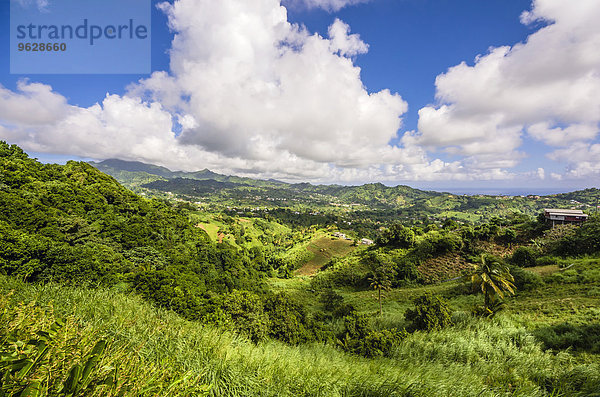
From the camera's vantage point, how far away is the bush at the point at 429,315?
16111 millimetres

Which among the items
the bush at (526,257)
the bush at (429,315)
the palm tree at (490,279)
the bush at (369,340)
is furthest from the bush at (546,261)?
the bush at (369,340)

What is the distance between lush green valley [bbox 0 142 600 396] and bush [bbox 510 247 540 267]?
0.69 feet

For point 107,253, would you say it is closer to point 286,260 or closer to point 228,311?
point 228,311

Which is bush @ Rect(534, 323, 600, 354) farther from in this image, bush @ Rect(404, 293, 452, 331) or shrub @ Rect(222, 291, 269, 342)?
shrub @ Rect(222, 291, 269, 342)

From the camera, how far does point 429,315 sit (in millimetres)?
16922

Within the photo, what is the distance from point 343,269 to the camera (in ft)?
211

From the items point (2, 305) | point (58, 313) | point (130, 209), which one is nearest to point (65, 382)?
point (2, 305)

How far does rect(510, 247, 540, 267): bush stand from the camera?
3831 centimetres

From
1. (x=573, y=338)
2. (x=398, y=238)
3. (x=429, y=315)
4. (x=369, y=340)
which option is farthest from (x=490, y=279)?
(x=398, y=238)

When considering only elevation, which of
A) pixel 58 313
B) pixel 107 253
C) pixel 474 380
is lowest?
pixel 107 253

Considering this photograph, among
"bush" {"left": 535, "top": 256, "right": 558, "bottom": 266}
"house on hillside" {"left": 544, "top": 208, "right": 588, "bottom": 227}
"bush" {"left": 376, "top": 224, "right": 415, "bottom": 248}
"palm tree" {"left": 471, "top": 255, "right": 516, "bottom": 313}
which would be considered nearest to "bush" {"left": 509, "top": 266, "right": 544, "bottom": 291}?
"palm tree" {"left": 471, "top": 255, "right": 516, "bottom": 313}

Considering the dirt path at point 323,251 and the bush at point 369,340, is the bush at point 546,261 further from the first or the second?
the dirt path at point 323,251

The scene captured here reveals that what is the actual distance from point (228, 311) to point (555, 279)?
3836 centimetres

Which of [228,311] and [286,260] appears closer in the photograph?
[228,311]
